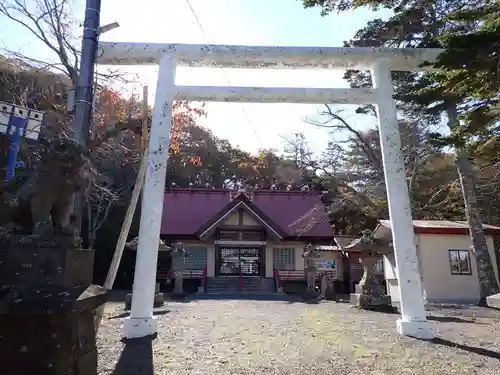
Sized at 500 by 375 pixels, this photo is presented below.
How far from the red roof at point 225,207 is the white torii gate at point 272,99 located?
50.6ft

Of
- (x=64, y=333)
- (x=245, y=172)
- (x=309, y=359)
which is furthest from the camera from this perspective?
(x=245, y=172)

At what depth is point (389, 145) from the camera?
23.5 ft

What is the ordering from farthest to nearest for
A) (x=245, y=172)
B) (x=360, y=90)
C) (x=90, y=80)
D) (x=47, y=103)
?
(x=245, y=172), (x=47, y=103), (x=360, y=90), (x=90, y=80)

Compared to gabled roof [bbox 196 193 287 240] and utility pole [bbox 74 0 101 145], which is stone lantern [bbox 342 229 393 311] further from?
gabled roof [bbox 196 193 287 240]

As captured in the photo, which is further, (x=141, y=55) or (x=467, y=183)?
(x=467, y=183)

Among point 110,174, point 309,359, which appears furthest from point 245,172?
point 309,359

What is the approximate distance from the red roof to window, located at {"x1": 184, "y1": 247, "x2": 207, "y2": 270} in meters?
1.16

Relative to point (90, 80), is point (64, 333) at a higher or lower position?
lower

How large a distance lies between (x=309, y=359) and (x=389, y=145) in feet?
13.3

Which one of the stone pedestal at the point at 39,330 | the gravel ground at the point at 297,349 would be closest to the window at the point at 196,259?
the gravel ground at the point at 297,349

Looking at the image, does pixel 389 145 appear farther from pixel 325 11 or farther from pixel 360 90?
pixel 325 11

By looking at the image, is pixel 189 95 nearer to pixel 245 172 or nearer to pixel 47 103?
pixel 47 103

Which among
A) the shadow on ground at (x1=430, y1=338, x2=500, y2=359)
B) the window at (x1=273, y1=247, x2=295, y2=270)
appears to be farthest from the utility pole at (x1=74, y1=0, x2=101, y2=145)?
the window at (x1=273, y1=247, x2=295, y2=270)

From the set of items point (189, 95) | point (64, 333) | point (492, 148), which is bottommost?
point (64, 333)
